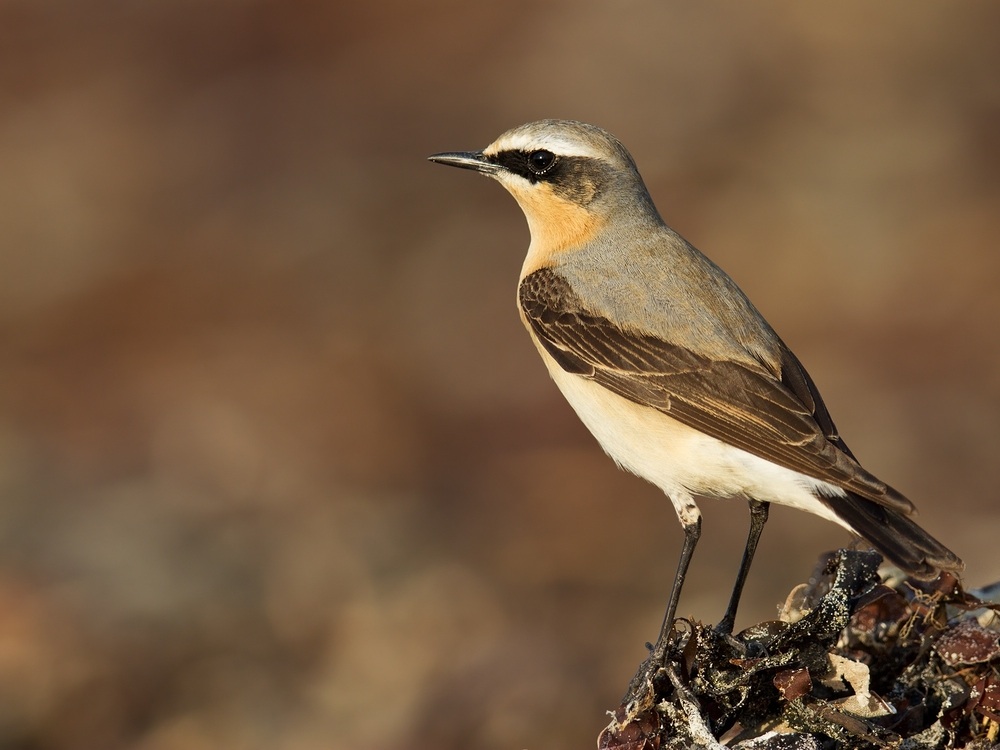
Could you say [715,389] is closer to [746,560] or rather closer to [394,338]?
[746,560]

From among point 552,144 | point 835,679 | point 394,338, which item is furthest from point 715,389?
point 394,338

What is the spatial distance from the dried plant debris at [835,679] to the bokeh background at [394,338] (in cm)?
349

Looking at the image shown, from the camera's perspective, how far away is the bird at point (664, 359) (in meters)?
5.75

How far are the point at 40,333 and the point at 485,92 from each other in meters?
7.70

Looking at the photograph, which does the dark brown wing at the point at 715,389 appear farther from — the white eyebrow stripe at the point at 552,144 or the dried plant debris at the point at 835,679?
the white eyebrow stripe at the point at 552,144

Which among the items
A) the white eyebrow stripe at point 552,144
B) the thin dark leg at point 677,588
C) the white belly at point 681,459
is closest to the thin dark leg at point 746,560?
the white belly at point 681,459

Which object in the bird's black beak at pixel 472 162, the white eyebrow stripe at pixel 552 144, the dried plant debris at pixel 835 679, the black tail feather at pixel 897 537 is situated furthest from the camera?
the bird's black beak at pixel 472 162

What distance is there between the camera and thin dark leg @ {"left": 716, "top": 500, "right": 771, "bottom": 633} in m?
5.60

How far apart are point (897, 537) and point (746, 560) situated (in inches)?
42.1

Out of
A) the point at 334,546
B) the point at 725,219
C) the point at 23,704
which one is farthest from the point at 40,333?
the point at 725,219

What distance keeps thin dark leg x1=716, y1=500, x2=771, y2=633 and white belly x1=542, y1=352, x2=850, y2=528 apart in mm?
143

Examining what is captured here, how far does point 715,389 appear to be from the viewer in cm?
608

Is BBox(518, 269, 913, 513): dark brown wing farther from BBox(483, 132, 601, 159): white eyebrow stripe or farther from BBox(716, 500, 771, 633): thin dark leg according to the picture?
BBox(483, 132, 601, 159): white eyebrow stripe

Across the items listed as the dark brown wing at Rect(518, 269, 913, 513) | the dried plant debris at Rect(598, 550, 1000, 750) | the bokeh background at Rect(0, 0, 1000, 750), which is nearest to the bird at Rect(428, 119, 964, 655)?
the dark brown wing at Rect(518, 269, 913, 513)
